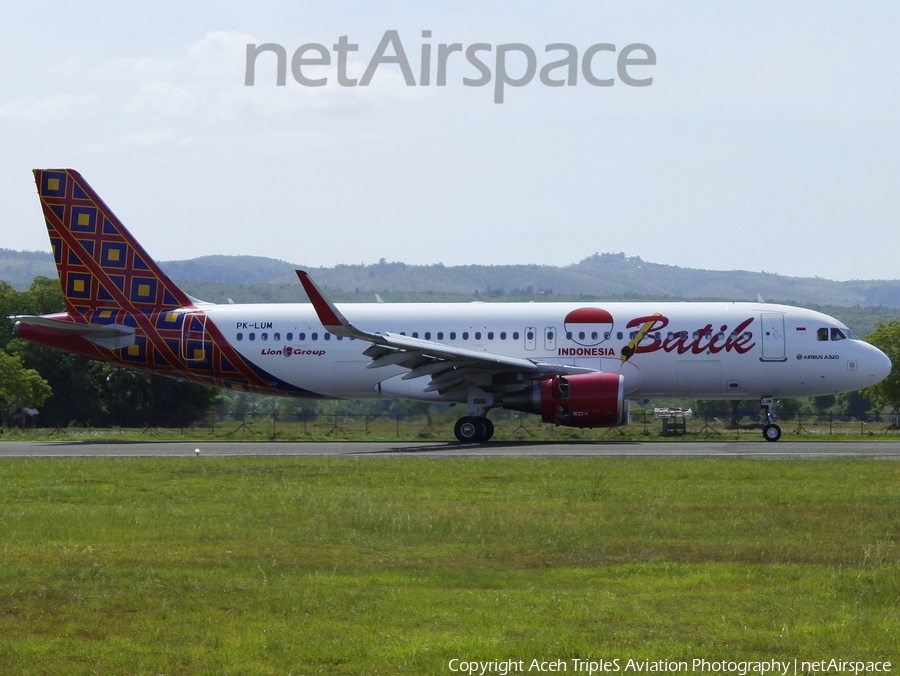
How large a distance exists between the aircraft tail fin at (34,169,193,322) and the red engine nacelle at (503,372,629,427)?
13.1 metres

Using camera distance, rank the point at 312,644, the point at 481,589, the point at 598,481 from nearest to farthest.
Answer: the point at 312,644
the point at 481,589
the point at 598,481

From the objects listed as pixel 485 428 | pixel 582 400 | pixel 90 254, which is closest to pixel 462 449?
pixel 485 428

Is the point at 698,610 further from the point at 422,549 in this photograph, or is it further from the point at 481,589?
the point at 422,549

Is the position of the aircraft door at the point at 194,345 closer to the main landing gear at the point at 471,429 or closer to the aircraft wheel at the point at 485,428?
the main landing gear at the point at 471,429

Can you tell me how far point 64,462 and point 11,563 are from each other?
14.4 metres

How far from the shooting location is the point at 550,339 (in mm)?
35094

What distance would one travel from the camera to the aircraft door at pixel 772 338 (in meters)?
34.5

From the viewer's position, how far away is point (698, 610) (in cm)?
1055

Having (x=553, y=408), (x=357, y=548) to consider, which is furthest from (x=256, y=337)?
(x=357, y=548)

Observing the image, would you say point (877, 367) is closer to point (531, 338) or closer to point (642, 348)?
point (642, 348)

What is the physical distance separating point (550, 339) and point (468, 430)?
3.83m

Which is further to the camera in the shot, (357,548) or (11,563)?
(357,548)

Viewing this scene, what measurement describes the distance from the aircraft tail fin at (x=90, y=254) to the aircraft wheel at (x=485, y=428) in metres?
11.1

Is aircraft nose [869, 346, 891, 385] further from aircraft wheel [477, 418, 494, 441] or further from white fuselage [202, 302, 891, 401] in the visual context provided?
aircraft wheel [477, 418, 494, 441]
